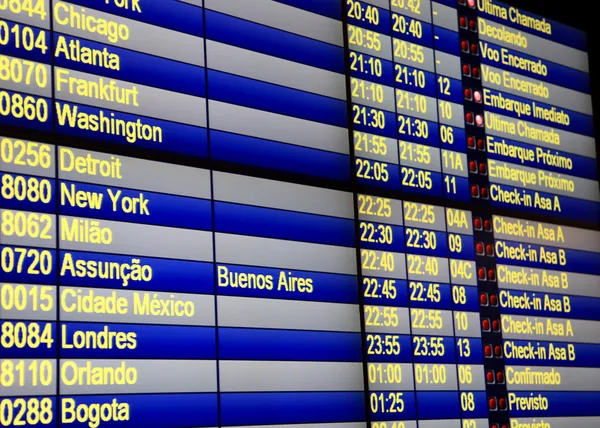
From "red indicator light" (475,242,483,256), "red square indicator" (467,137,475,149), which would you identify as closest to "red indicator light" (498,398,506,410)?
"red indicator light" (475,242,483,256)

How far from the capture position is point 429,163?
15.0 ft

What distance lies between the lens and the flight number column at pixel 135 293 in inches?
132

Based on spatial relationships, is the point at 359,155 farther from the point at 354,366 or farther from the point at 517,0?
the point at 517,0

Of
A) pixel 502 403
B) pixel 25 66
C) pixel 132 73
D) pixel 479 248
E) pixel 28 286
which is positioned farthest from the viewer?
pixel 479 248

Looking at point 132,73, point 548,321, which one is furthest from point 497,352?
point 132,73

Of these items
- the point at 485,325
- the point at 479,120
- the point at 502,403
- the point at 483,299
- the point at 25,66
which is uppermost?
the point at 479,120

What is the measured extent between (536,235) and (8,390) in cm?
275

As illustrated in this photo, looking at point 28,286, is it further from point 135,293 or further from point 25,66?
point 25,66

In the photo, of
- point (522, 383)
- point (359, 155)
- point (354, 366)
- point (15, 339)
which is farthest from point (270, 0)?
point (522, 383)

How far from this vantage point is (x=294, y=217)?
13.2 ft

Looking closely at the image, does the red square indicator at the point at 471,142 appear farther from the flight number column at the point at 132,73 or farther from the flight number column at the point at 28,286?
the flight number column at the point at 28,286

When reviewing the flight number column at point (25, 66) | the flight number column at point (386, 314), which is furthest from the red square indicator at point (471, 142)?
the flight number column at point (25, 66)

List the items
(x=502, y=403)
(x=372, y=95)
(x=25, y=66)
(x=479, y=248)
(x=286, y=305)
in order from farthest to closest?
(x=479, y=248) → (x=502, y=403) → (x=372, y=95) → (x=286, y=305) → (x=25, y=66)

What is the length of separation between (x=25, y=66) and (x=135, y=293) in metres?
0.84
